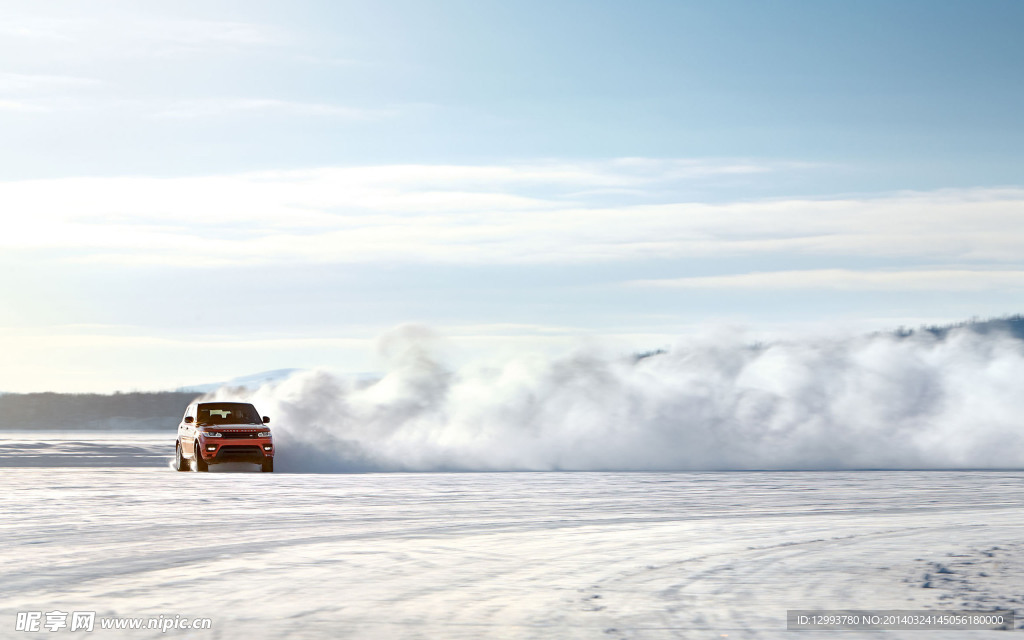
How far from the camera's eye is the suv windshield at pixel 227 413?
29.3 metres

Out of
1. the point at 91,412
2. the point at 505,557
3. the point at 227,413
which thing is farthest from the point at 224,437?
the point at 91,412

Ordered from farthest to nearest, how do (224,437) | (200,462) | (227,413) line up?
(227,413), (200,462), (224,437)

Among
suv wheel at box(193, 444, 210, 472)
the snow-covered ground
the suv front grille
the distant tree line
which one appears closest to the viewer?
the snow-covered ground

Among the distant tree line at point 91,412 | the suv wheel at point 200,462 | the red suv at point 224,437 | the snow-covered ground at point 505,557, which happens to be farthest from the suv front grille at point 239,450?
the distant tree line at point 91,412

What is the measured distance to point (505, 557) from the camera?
1247 cm

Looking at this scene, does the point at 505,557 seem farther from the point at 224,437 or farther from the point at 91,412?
the point at 91,412

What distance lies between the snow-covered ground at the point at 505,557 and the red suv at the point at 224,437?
5371mm

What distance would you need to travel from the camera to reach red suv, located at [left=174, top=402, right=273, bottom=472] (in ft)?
92.7

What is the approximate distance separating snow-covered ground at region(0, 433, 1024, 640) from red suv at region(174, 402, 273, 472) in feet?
17.6

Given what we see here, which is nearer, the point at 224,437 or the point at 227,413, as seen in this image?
the point at 224,437

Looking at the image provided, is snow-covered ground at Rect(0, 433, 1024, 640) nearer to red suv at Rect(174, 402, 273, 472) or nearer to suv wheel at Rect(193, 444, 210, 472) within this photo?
red suv at Rect(174, 402, 273, 472)

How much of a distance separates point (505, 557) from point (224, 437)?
56.6 ft

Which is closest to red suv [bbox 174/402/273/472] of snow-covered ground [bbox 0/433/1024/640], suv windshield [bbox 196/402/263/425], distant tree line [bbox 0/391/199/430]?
suv windshield [bbox 196/402/263/425]

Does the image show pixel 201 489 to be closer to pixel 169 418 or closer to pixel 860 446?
pixel 860 446
